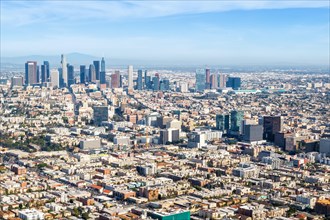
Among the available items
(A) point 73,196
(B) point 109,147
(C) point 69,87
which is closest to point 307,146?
(B) point 109,147

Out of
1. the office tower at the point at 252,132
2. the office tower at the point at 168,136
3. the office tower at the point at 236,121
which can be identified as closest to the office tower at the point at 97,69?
the office tower at the point at 236,121

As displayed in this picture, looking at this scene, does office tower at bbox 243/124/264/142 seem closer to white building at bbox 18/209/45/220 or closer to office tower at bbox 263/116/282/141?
office tower at bbox 263/116/282/141

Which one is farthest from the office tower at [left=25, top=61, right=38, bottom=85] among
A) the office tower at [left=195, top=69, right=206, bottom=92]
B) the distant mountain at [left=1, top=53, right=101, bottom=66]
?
the distant mountain at [left=1, top=53, right=101, bottom=66]

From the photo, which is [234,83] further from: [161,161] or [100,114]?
[161,161]

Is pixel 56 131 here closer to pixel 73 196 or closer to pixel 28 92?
pixel 73 196

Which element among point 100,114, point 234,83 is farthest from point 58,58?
point 100,114

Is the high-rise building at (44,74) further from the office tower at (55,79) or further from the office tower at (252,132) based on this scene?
the office tower at (252,132)

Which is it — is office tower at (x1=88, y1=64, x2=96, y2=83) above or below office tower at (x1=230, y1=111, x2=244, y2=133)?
above

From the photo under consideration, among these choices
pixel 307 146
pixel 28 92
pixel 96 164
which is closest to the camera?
pixel 96 164
